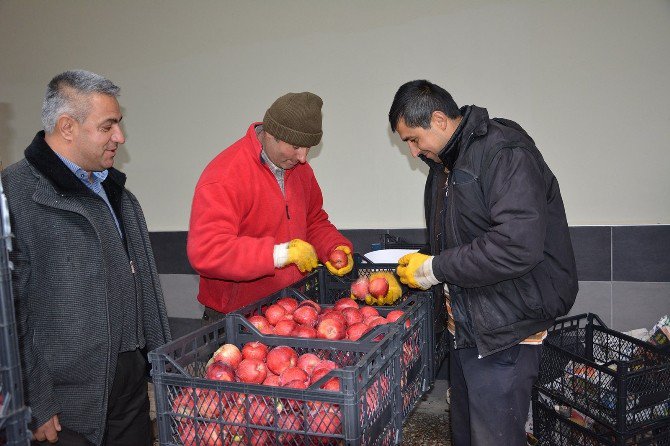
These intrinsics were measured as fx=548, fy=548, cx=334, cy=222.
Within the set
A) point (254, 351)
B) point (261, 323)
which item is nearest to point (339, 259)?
point (261, 323)

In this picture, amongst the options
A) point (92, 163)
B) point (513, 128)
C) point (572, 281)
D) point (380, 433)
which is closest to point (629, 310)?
point (572, 281)

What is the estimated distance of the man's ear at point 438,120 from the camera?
2072 mm

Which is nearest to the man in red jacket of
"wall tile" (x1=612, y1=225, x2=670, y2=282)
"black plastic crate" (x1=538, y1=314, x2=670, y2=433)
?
"black plastic crate" (x1=538, y1=314, x2=670, y2=433)

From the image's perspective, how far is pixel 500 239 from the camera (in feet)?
6.05

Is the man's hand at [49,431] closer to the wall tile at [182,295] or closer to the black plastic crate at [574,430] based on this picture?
the black plastic crate at [574,430]

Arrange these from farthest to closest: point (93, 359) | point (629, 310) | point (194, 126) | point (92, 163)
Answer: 1. point (194, 126)
2. point (629, 310)
3. point (92, 163)
4. point (93, 359)

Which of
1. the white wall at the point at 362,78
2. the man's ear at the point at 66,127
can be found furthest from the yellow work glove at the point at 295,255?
the white wall at the point at 362,78

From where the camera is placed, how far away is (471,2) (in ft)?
11.9

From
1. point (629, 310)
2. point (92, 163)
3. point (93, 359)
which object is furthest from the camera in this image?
point (629, 310)

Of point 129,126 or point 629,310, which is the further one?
point 129,126

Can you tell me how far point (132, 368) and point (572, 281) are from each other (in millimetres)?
1717

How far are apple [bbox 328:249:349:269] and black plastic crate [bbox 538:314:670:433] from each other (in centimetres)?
107

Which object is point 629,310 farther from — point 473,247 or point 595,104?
point 473,247

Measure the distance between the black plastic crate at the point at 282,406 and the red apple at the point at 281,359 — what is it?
16 cm
